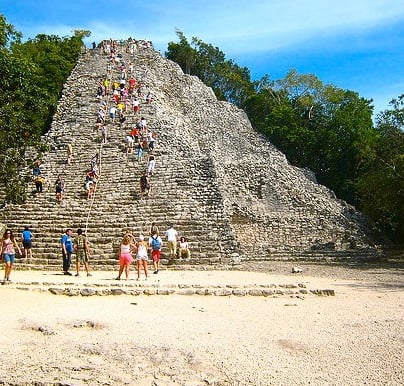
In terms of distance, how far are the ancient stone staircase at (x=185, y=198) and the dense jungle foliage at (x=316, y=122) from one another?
384 centimetres

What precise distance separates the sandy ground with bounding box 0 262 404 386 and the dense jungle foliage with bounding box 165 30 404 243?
16.7m

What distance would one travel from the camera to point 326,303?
9.58 meters

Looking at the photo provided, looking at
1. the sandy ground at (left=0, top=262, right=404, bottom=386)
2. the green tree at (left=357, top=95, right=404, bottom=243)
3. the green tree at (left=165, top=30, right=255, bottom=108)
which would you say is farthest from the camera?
the green tree at (left=165, top=30, right=255, bottom=108)

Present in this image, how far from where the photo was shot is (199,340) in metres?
6.63

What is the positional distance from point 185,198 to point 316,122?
2769 cm

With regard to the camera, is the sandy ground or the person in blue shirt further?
the person in blue shirt

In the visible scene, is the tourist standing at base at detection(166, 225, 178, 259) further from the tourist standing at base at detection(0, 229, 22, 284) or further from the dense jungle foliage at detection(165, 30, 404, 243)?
the dense jungle foliage at detection(165, 30, 404, 243)

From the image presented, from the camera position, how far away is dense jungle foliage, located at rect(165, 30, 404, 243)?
27714 millimetres

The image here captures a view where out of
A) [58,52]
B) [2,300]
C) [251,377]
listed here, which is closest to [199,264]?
[2,300]

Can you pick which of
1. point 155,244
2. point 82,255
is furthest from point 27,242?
point 155,244

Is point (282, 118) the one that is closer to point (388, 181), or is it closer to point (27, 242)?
point (388, 181)

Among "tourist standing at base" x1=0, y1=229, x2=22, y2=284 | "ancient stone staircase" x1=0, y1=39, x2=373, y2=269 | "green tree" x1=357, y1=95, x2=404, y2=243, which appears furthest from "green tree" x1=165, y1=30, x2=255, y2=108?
"tourist standing at base" x1=0, y1=229, x2=22, y2=284

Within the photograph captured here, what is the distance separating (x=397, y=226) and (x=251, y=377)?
76.2 feet

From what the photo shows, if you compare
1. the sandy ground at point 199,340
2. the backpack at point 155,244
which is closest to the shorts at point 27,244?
the backpack at point 155,244
